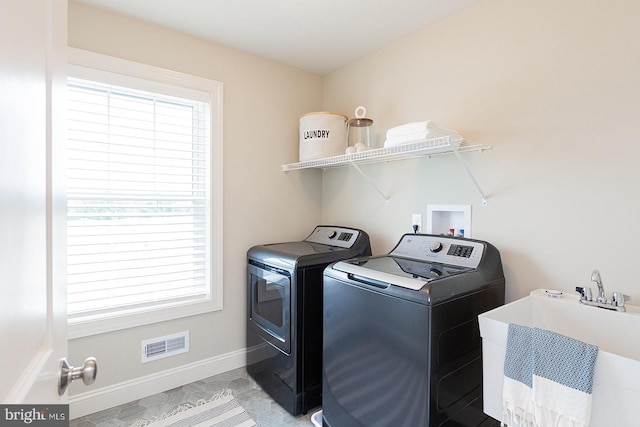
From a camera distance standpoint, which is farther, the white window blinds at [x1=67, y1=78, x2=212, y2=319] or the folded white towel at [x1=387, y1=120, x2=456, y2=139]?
the white window blinds at [x1=67, y1=78, x2=212, y2=319]

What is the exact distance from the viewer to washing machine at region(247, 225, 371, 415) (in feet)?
6.32

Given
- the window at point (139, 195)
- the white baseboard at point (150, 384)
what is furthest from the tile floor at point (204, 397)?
the window at point (139, 195)

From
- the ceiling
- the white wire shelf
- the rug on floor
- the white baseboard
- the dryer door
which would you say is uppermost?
the ceiling

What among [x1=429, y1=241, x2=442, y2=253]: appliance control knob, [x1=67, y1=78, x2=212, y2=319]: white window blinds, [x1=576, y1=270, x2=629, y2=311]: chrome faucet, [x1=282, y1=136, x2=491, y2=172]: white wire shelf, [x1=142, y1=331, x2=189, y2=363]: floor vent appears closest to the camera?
[x1=576, y1=270, x2=629, y2=311]: chrome faucet

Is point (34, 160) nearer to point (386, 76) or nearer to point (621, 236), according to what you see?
point (621, 236)

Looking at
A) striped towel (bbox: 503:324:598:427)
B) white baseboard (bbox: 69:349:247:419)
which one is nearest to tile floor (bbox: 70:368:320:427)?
white baseboard (bbox: 69:349:247:419)

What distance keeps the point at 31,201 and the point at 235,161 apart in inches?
76.5

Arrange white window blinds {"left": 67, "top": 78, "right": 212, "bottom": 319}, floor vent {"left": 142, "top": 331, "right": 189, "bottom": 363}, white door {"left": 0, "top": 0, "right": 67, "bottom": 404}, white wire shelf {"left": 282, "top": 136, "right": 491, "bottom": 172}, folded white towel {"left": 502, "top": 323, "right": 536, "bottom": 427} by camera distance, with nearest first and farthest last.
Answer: white door {"left": 0, "top": 0, "right": 67, "bottom": 404}
folded white towel {"left": 502, "top": 323, "right": 536, "bottom": 427}
white wire shelf {"left": 282, "top": 136, "right": 491, "bottom": 172}
white window blinds {"left": 67, "top": 78, "right": 212, "bottom": 319}
floor vent {"left": 142, "top": 331, "right": 189, "bottom": 363}

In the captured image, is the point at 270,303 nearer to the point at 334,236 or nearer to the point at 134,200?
the point at 334,236

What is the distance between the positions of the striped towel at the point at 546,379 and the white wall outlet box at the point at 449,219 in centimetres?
87

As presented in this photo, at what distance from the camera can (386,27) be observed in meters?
2.09

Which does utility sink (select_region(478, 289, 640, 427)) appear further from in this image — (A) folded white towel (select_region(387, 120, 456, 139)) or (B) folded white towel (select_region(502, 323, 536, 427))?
(A) folded white towel (select_region(387, 120, 456, 139))

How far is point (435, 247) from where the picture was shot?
1815 millimetres

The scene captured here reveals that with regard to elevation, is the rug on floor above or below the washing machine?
below
